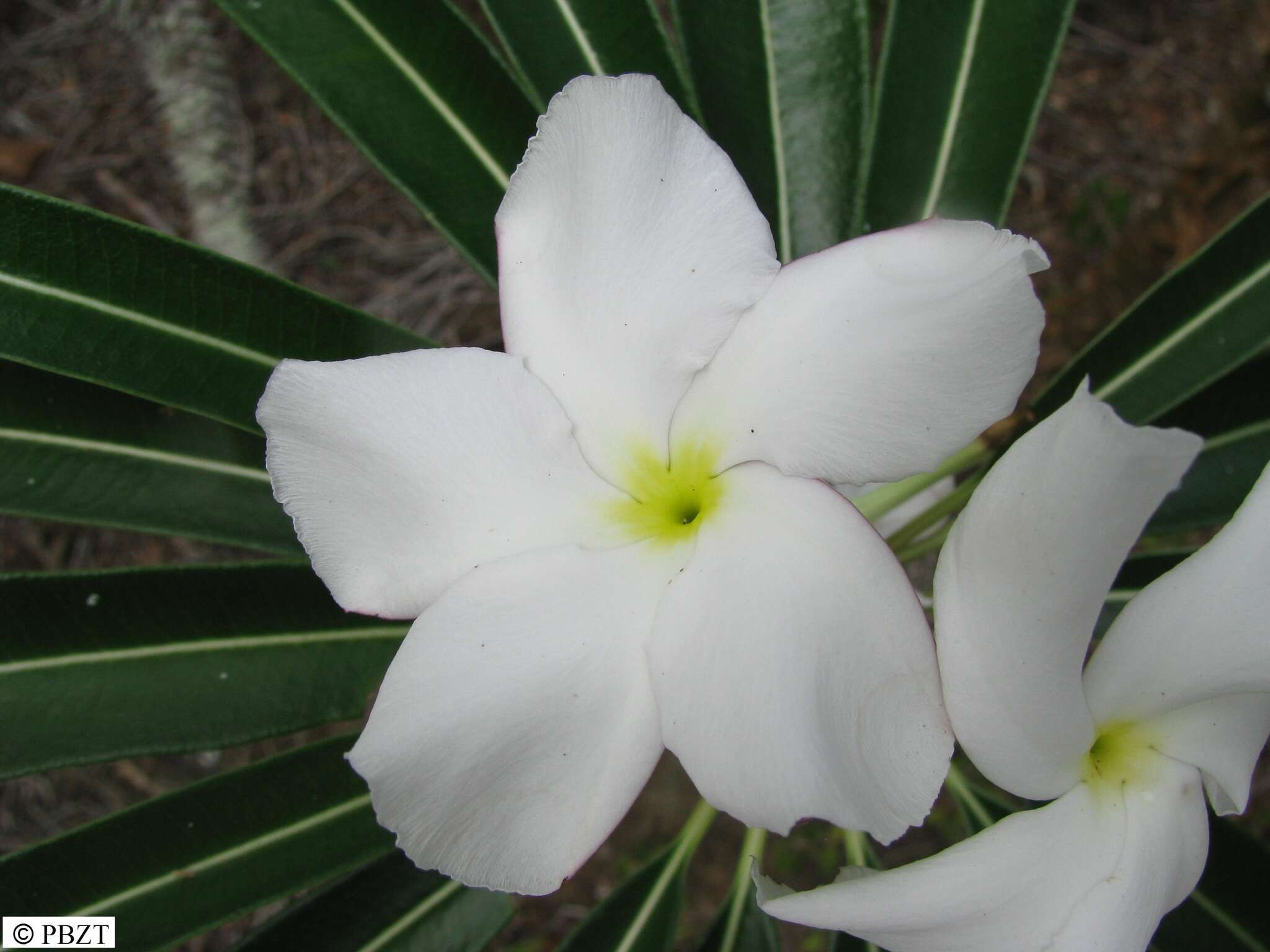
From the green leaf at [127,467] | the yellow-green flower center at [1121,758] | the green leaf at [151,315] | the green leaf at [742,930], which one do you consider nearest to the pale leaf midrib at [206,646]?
the green leaf at [127,467]

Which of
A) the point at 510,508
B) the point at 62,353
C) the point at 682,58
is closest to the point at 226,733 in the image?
the point at 62,353

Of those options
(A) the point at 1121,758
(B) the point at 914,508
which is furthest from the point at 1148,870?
(B) the point at 914,508

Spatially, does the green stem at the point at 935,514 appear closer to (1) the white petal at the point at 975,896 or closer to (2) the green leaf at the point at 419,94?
(1) the white petal at the point at 975,896

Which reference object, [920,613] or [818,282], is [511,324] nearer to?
[818,282]

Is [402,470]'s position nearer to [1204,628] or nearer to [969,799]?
[1204,628]

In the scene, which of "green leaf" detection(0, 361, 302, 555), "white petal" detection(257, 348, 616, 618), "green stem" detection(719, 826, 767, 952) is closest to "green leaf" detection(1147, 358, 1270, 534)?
"green stem" detection(719, 826, 767, 952)

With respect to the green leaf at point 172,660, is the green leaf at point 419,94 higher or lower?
higher

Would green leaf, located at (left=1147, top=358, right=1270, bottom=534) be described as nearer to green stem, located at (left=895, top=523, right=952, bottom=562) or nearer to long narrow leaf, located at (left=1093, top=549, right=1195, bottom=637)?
long narrow leaf, located at (left=1093, top=549, right=1195, bottom=637)
